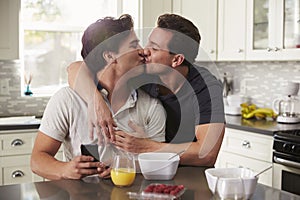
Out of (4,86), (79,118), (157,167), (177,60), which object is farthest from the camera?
(4,86)

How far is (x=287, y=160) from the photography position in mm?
2977

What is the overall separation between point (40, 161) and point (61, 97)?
257mm

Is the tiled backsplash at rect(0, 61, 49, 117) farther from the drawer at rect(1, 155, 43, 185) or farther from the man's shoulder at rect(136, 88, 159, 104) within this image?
the man's shoulder at rect(136, 88, 159, 104)

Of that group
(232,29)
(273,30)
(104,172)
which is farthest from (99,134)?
(232,29)

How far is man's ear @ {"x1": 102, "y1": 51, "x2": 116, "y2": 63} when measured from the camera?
183cm

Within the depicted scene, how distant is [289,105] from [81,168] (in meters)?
2.50

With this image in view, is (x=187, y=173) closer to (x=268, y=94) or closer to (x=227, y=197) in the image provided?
(x=227, y=197)

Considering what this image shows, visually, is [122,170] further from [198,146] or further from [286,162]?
[286,162]

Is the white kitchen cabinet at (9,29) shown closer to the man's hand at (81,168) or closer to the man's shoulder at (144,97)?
the man's shoulder at (144,97)

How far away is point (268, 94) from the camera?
404 cm

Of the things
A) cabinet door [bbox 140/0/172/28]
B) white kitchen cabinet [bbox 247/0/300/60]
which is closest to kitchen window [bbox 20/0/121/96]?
cabinet door [bbox 140/0/172/28]

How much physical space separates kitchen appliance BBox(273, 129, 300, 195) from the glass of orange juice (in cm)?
157

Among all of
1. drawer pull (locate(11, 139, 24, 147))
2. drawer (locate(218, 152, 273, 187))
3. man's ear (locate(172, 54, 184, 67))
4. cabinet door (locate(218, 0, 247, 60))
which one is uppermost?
cabinet door (locate(218, 0, 247, 60))

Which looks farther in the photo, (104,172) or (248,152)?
(248,152)
